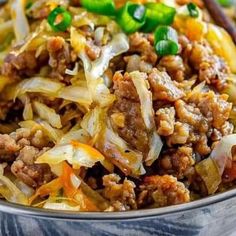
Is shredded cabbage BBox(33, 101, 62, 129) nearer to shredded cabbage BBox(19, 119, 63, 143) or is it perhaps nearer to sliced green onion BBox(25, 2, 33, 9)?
shredded cabbage BBox(19, 119, 63, 143)

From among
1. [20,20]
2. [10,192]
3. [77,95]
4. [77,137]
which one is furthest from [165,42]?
[10,192]

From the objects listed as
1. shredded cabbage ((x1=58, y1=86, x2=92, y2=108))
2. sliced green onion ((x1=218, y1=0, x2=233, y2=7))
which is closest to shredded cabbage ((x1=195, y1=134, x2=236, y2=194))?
shredded cabbage ((x1=58, y1=86, x2=92, y2=108))

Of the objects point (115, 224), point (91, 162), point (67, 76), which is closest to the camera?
point (115, 224)

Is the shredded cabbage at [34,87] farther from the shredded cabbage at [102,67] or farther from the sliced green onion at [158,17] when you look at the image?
the sliced green onion at [158,17]

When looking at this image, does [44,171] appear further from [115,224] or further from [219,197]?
[219,197]

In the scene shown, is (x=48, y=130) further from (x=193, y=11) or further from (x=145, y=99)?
(x=193, y=11)

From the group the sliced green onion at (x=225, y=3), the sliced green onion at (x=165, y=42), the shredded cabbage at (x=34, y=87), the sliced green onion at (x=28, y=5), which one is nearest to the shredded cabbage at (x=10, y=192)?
the shredded cabbage at (x=34, y=87)

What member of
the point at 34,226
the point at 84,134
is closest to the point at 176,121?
the point at 84,134
